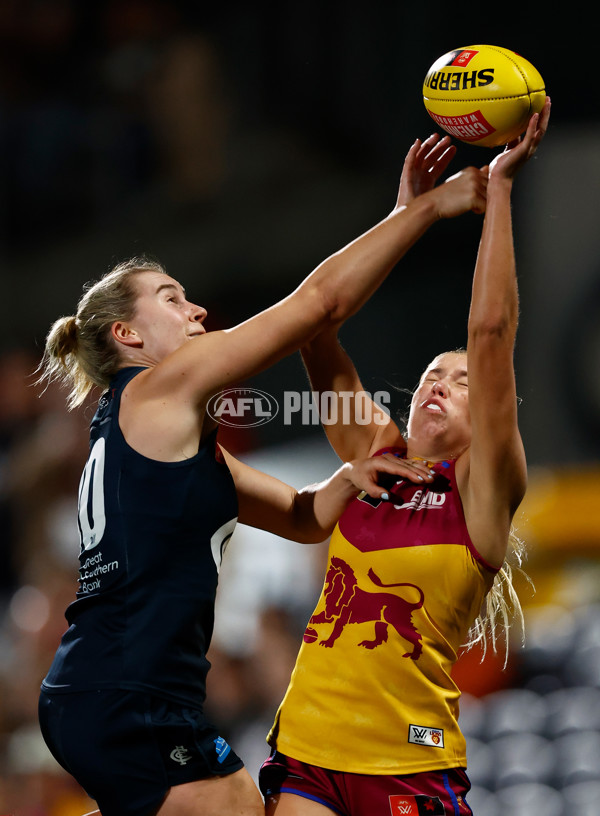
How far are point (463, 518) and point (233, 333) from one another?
29.6 inches

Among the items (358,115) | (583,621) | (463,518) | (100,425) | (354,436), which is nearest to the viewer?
(100,425)

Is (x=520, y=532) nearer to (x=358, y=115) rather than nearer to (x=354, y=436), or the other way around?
(x=354, y=436)

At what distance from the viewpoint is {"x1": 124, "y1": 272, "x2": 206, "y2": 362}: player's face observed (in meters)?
2.22

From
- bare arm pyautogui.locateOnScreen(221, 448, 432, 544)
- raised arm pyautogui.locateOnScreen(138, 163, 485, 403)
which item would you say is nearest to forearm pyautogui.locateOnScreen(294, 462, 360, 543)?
bare arm pyautogui.locateOnScreen(221, 448, 432, 544)

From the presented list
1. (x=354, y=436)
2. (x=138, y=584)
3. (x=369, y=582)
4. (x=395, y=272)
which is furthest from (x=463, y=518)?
(x=395, y=272)

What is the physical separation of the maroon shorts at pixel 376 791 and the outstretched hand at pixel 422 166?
142cm

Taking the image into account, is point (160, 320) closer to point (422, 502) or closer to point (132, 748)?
point (422, 502)

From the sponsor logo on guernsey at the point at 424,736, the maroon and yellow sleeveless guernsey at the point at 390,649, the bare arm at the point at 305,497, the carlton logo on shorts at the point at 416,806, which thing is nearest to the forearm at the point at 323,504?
the bare arm at the point at 305,497

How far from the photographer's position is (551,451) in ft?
13.3

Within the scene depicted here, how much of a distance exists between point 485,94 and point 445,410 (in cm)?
81

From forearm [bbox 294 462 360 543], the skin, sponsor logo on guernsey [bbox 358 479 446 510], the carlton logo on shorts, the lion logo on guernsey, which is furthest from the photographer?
forearm [bbox 294 462 360 543]

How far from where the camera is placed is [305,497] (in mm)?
2525

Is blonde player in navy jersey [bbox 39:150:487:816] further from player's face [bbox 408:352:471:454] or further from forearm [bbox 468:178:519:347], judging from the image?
player's face [bbox 408:352:471:454]

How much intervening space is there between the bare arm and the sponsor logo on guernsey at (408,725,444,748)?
1.85ft
